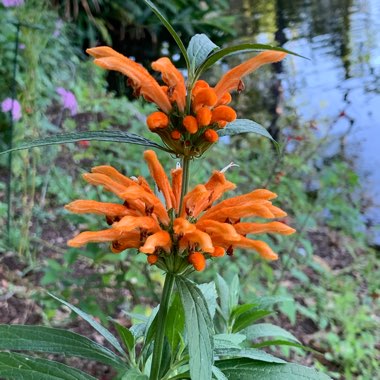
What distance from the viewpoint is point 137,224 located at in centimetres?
70

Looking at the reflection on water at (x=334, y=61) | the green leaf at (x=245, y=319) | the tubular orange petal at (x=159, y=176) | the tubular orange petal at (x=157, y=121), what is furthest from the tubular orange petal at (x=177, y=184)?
the reflection on water at (x=334, y=61)

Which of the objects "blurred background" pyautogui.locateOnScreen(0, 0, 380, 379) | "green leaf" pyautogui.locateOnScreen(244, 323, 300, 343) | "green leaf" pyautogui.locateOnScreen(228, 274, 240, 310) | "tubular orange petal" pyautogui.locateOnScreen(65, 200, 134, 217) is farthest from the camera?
"blurred background" pyautogui.locateOnScreen(0, 0, 380, 379)

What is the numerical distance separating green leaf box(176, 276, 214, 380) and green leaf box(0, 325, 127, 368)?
206 millimetres

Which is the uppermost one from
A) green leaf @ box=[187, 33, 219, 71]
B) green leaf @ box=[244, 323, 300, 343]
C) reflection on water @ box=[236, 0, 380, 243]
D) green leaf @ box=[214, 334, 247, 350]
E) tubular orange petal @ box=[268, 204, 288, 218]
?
reflection on water @ box=[236, 0, 380, 243]

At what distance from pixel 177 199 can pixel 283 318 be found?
1.78 metres

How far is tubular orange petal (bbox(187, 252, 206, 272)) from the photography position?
2.29ft

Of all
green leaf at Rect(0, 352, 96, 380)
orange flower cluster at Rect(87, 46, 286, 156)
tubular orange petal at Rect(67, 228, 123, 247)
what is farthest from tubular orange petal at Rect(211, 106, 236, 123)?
green leaf at Rect(0, 352, 96, 380)

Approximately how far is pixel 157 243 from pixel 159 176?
5.9 inches

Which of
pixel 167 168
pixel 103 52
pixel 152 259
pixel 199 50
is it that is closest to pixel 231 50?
pixel 199 50

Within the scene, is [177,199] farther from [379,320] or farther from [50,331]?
[379,320]

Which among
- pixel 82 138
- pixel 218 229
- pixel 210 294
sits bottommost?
pixel 210 294

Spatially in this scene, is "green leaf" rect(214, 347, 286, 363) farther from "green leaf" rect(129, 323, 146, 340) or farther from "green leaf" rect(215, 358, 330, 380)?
"green leaf" rect(129, 323, 146, 340)

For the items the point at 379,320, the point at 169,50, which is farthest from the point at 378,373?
the point at 169,50

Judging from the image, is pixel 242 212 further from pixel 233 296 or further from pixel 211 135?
pixel 233 296
